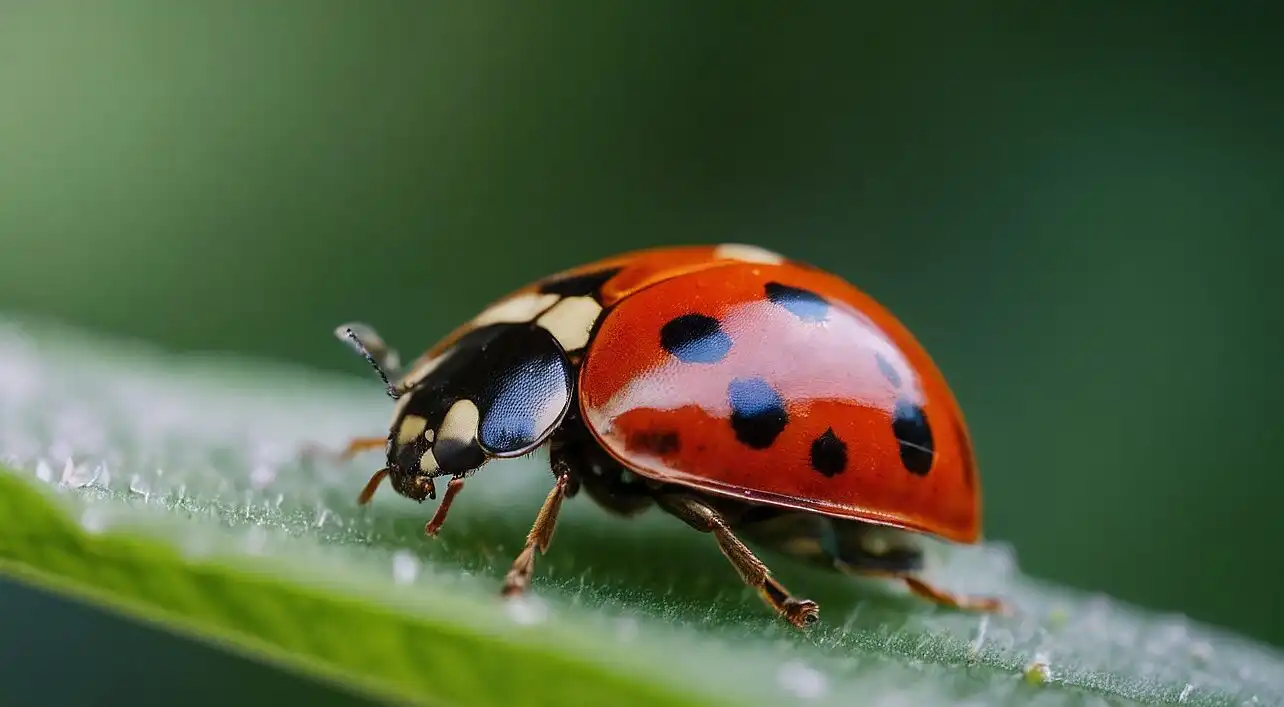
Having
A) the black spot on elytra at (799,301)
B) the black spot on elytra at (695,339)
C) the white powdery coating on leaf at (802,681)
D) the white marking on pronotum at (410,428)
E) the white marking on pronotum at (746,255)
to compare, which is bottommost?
the white marking on pronotum at (410,428)

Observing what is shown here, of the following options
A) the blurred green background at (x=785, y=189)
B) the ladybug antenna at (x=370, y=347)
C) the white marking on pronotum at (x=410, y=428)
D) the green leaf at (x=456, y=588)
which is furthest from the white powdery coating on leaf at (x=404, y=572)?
the blurred green background at (x=785, y=189)

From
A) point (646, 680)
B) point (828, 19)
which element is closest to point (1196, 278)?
point (828, 19)

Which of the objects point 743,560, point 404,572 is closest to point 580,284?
point 743,560

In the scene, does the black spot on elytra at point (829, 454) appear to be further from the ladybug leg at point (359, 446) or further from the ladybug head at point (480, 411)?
the ladybug leg at point (359, 446)

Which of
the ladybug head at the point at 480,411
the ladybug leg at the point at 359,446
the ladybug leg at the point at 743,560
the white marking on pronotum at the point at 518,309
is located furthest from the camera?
the ladybug leg at the point at 359,446

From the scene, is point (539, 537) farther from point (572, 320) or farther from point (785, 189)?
point (785, 189)
